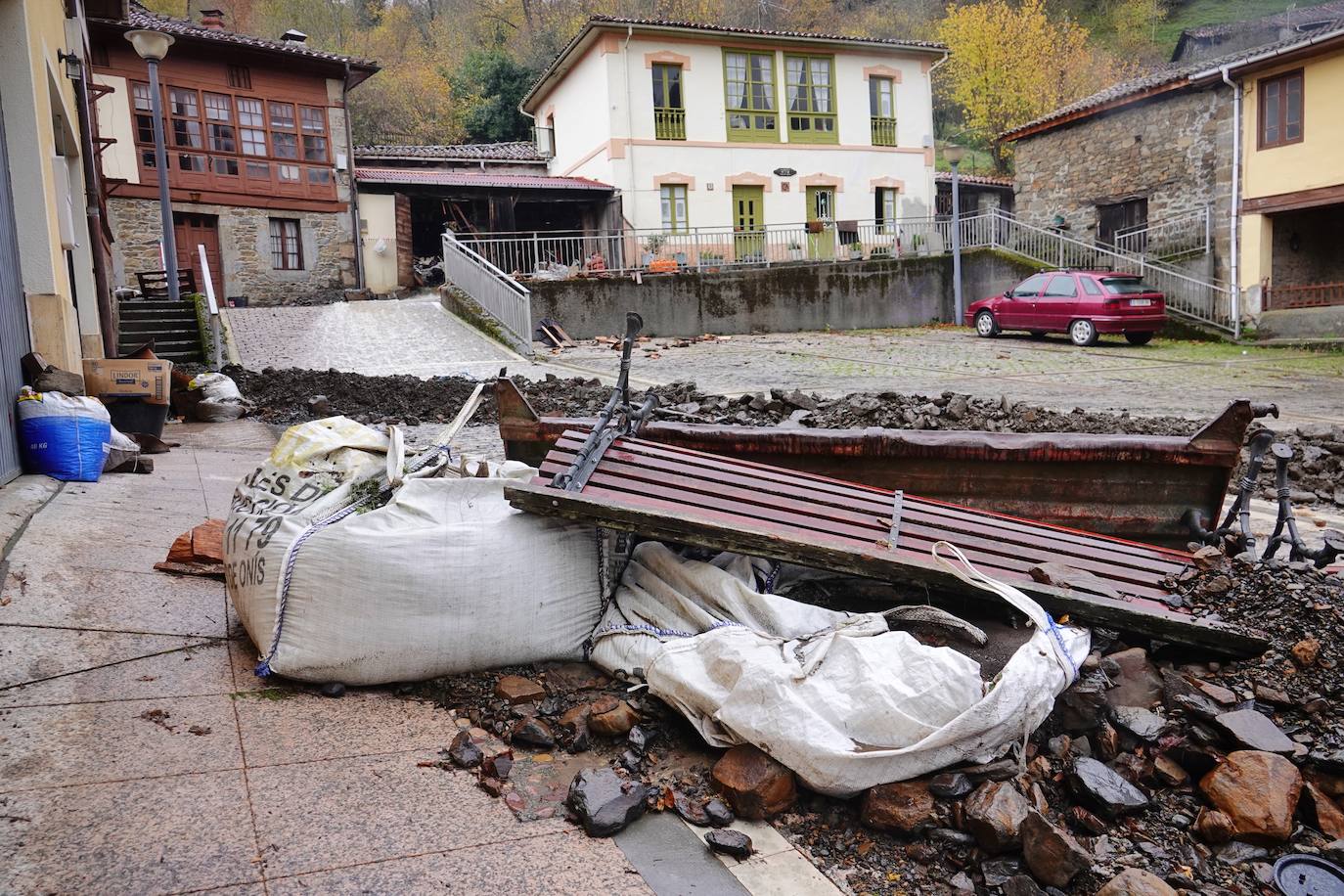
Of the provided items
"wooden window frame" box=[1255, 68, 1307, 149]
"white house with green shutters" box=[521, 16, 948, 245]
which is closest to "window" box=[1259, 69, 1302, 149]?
"wooden window frame" box=[1255, 68, 1307, 149]

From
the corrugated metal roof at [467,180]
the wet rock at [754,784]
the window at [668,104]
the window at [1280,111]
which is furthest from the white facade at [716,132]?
the wet rock at [754,784]

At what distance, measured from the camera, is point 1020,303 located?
65.7ft

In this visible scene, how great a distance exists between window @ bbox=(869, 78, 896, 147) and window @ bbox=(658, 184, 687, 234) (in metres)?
6.79

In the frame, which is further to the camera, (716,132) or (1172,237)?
(716,132)

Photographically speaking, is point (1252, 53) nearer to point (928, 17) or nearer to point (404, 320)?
point (404, 320)

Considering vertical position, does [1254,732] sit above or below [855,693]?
below

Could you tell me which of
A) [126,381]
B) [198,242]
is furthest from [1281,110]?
[198,242]

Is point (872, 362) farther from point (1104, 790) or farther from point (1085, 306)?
point (1104, 790)

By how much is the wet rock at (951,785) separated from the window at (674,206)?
2599 centimetres

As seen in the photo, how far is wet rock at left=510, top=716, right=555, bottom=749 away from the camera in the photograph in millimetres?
2945

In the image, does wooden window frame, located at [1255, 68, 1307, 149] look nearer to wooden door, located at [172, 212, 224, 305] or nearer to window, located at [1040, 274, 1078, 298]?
window, located at [1040, 274, 1078, 298]

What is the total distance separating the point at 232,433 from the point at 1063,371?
1146cm

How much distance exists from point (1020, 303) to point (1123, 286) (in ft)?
6.53

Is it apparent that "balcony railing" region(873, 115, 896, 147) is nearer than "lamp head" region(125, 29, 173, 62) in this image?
No
